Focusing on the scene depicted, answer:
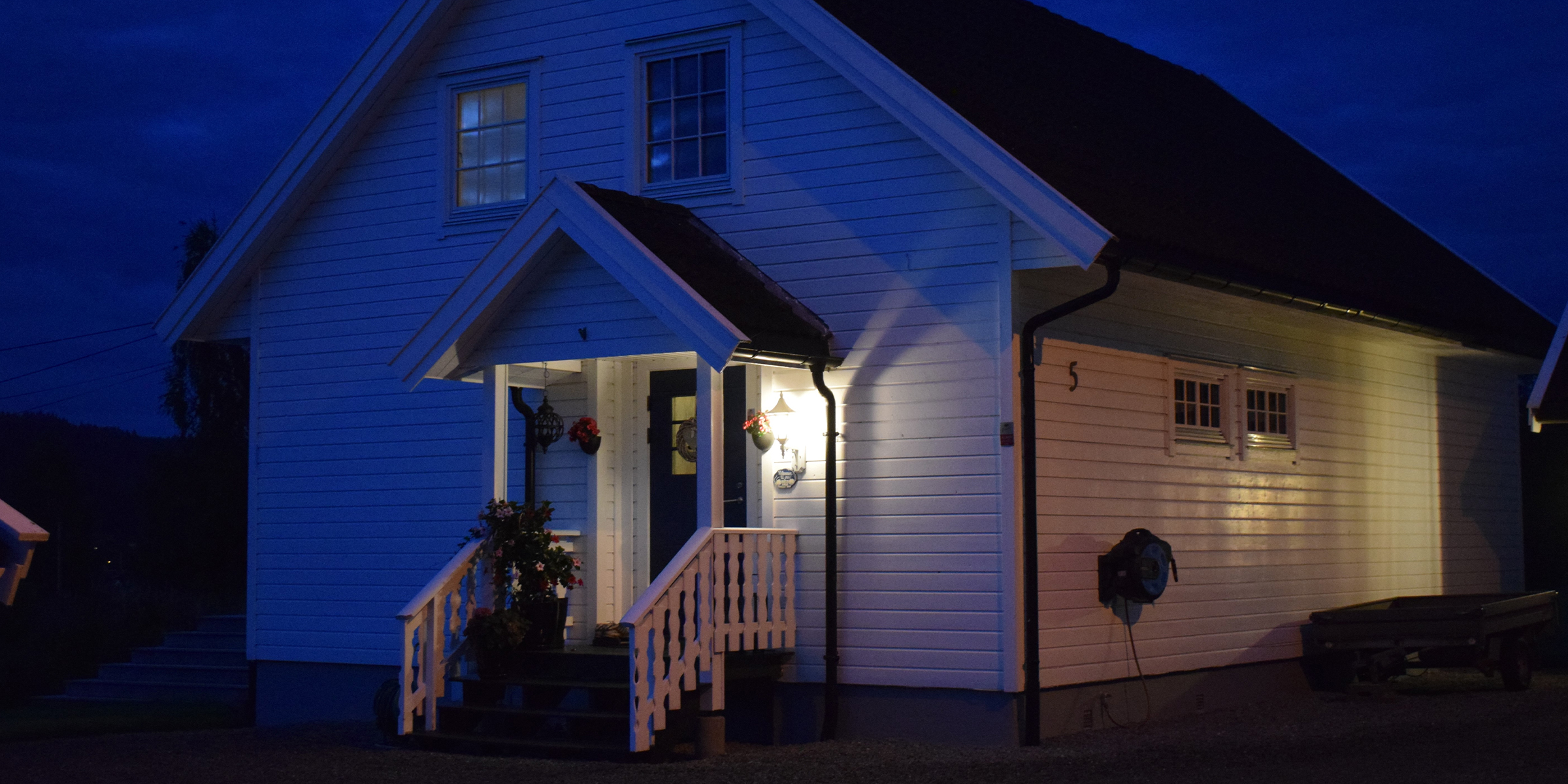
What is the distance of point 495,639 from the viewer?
11273 millimetres

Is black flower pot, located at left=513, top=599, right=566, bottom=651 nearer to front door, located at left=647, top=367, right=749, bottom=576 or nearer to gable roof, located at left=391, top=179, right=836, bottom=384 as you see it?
front door, located at left=647, top=367, right=749, bottom=576

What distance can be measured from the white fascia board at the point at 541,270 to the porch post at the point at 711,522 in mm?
357

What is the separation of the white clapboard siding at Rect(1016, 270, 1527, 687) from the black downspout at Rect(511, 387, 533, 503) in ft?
13.5

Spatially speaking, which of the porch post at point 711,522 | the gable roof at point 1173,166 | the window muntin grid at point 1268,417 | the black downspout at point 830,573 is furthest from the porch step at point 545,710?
the window muntin grid at point 1268,417

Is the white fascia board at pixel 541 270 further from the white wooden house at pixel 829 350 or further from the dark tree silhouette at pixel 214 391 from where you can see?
the dark tree silhouette at pixel 214 391

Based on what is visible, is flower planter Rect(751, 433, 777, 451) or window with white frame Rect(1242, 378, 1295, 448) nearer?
flower planter Rect(751, 433, 777, 451)

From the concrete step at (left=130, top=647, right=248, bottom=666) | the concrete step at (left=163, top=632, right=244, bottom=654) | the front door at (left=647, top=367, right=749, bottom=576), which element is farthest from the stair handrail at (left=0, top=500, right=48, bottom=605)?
the concrete step at (left=163, top=632, right=244, bottom=654)

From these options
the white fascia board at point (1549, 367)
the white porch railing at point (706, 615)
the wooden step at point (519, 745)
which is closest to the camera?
the white porch railing at point (706, 615)

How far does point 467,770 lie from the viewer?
33.3ft

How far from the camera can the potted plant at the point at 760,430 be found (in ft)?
37.9

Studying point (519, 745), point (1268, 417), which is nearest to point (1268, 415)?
point (1268, 417)

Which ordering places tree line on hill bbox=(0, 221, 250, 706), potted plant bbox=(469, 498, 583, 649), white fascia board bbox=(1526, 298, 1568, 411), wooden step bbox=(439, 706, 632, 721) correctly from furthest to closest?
tree line on hill bbox=(0, 221, 250, 706), white fascia board bbox=(1526, 298, 1568, 411), potted plant bbox=(469, 498, 583, 649), wooden step bbox=(439, 706, 632, 721)

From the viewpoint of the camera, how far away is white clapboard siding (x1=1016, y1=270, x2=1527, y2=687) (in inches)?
448

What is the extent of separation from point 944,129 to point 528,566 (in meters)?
4.33
